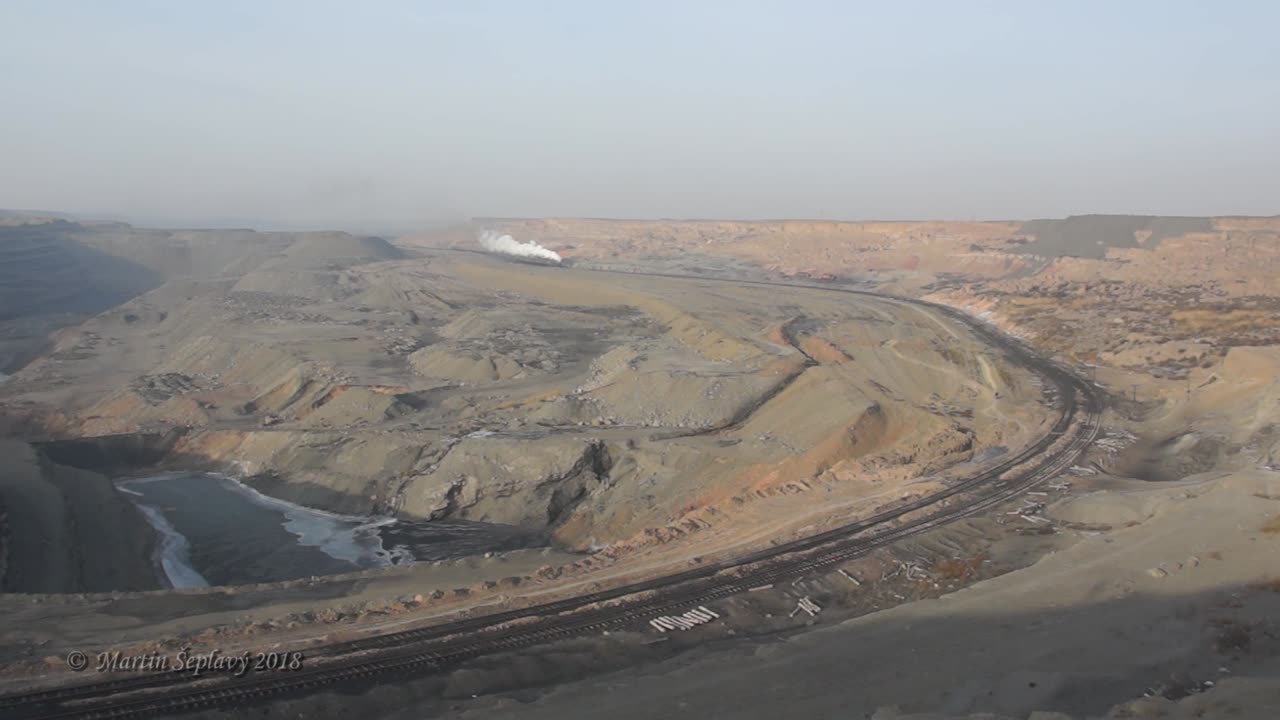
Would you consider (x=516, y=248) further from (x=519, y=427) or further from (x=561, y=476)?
(x=561, y=476)

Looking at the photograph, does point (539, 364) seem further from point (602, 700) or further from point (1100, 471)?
point (602, 700)

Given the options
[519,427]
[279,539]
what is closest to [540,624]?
[279,539]

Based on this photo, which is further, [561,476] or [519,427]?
[519,427]

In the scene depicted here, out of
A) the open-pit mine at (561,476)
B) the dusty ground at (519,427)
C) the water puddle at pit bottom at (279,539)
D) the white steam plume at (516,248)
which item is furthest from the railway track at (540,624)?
the white steam plume at (516,248)

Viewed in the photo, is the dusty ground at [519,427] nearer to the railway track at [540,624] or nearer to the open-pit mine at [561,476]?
the open-pit mine at [561,476]

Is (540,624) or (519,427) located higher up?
(519,427)

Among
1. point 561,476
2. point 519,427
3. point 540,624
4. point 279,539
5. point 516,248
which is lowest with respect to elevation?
point 279,539

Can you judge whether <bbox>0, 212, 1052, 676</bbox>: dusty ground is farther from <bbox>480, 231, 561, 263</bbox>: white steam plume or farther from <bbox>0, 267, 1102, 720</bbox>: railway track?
<bbox>480, 231, 561, 263</bbox>: white steam plume
